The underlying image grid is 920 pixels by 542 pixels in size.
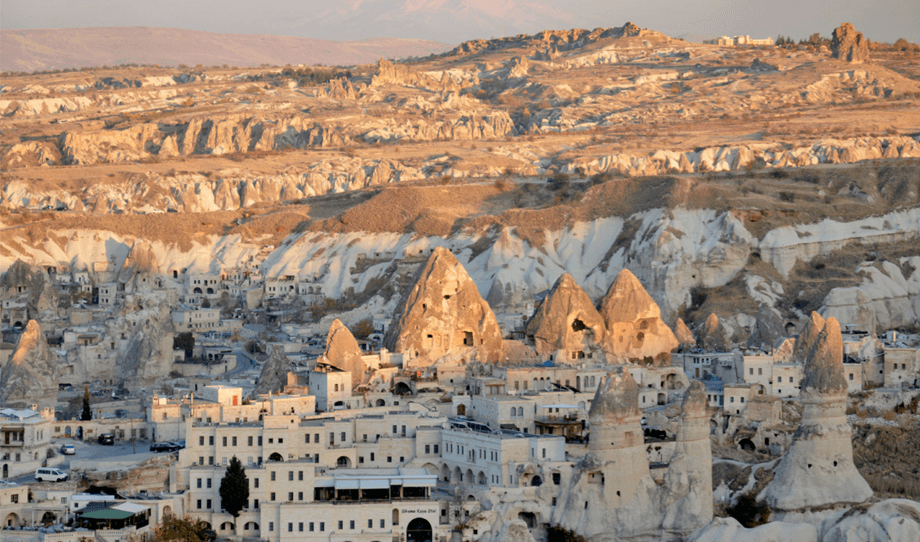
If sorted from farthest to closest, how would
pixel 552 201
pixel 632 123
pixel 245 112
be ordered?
pixel 245 112
pixel 632 123
pixel 552 201

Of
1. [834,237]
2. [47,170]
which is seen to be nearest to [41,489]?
[834,237]

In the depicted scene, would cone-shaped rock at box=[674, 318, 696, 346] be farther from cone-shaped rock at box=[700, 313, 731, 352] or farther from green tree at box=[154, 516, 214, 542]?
green tree at box=[154, 516, 214, 542]

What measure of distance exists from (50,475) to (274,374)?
15.9 meters

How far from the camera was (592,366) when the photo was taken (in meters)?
76.1

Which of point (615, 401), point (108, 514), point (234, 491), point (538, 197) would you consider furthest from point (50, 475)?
point (538, 197)

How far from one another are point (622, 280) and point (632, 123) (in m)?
97.7

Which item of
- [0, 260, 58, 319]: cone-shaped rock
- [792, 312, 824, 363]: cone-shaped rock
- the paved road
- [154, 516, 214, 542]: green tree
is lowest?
[154, 516, 214, 542]: green tree

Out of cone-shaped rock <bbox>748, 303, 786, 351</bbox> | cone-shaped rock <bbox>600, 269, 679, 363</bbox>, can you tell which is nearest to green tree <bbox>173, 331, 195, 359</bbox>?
cone-shaped rock <bbox>600, 269, 679, 363</bbox>

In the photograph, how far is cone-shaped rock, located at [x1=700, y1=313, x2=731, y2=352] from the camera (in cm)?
8244

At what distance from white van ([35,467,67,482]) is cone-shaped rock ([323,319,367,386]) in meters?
15.7

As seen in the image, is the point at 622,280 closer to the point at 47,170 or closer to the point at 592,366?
the point at 592,366

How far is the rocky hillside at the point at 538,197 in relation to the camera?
99312 millimetres

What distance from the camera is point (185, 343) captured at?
88.8 m

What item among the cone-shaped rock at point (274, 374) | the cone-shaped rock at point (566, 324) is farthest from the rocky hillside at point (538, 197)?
the cone-shaped rock at point (274, 374)
